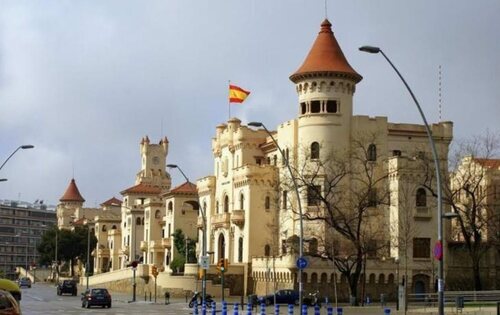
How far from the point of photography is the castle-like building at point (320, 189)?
71.5 meters

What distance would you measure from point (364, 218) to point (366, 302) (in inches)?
320

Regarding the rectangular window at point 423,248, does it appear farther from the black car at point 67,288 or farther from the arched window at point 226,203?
the black car at point 67,288

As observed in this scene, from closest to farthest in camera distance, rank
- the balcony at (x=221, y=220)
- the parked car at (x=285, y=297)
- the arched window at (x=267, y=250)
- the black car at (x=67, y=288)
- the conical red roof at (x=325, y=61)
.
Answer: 1. the parked car at (x=285, y=297)
2. the conical red roof at (x=325, y=61)
3. the arched window at (x=267, y=250)
4. the black car at (x=67, y=288)
5. the balcony at (x=221, y=220)

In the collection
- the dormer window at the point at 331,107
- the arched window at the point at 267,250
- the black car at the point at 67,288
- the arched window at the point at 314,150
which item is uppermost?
the dormer window at the point at 331,107

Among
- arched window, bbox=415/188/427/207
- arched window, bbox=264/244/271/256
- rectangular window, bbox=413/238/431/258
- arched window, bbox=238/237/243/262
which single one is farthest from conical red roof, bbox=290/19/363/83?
arched window, bbox=238/237/243/262

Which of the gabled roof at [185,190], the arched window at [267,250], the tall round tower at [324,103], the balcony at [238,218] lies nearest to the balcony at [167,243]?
the gabled roof at [185,190]

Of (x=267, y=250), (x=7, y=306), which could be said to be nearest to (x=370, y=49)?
(x=7, y=306)

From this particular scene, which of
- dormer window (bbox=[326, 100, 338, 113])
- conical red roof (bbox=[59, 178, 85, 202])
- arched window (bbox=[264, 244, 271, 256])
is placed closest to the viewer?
dormer window (bbox=[326, 100, 338, 113])

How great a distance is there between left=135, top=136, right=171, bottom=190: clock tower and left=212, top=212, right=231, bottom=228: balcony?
2089 inches

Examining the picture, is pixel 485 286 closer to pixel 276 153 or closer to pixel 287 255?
pixel 287 255

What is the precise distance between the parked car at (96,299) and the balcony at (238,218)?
83.7ft

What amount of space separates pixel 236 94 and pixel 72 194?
9769cm

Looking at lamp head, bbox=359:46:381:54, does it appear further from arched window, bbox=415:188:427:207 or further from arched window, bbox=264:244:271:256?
arched window, bbox=264:244:271:256

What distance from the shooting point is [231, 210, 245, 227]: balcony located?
82.5m
